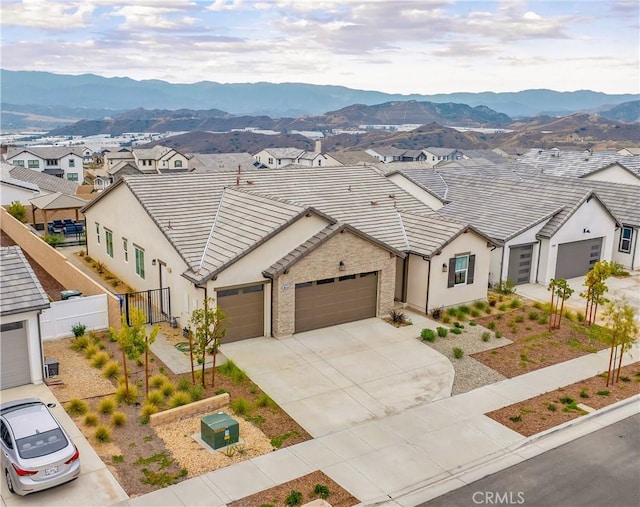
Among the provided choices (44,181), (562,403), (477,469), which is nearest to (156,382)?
(477,469)

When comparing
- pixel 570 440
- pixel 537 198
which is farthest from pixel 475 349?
pixel 537 198

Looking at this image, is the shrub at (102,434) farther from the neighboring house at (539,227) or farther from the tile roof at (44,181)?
the tile roof at (44,181)

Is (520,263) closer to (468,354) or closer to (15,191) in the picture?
(468,354)

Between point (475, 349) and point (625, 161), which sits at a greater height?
point (625, 161)

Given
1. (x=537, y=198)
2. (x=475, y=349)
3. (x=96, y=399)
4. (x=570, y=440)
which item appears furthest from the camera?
(x=537, y=198)

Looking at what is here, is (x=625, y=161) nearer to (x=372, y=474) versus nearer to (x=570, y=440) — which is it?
(x=570, y=440)

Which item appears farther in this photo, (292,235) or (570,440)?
(292,235)

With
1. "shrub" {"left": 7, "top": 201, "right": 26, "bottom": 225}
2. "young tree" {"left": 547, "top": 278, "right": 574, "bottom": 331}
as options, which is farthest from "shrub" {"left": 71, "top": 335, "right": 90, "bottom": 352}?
"shrub" {"left": 7, "top": 201, "right": 26, "bottom": 225}
